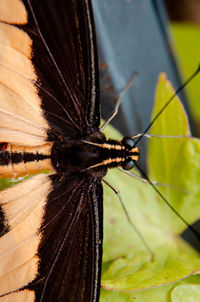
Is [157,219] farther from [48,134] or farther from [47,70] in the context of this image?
[47,70]

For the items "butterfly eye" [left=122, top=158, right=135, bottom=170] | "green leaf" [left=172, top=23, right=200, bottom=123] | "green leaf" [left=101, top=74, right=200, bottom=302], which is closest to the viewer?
"green leaf" [left=101, top=74, right=200, bottom=302]

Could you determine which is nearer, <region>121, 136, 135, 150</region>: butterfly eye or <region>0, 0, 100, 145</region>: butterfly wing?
<region>0, 0, 100, 145</region>: butterfly wing

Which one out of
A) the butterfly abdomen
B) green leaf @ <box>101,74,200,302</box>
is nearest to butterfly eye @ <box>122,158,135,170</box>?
green leaf @ <box>101,74,200,302</box>

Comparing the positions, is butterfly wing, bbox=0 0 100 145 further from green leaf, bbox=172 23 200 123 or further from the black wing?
green leaf, bbox=172 23 200 123

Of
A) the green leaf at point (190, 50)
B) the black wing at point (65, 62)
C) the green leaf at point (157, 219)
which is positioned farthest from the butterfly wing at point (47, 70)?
the green leaf at point (190, 50)

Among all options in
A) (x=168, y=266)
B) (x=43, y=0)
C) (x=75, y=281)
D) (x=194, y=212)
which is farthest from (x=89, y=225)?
(x=43, y=0)

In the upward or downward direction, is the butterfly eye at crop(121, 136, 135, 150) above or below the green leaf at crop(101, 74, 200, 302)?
above

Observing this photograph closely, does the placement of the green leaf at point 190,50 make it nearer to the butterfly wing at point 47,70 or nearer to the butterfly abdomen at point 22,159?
the butterfly wing at point 47,70
